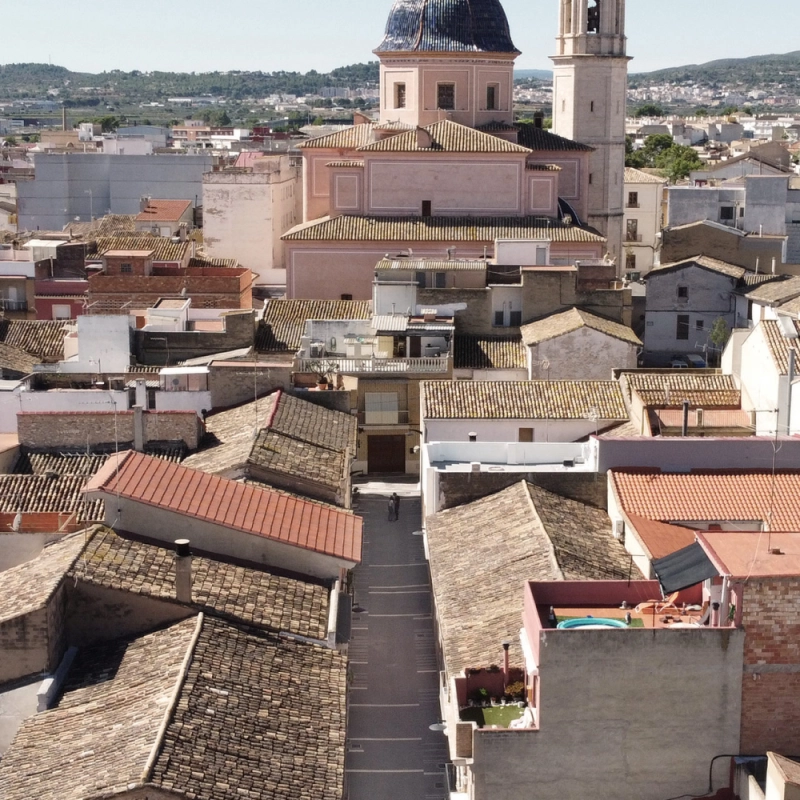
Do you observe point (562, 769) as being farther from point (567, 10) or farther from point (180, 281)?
point (567, 10)

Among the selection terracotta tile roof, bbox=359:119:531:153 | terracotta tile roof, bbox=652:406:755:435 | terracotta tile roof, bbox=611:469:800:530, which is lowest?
terracotta tile roof, bbox=611:469:800:530

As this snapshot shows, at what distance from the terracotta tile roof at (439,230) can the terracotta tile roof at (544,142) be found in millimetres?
3450

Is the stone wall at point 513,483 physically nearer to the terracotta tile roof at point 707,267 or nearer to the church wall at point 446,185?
the terracotta tile roof at point 707,267

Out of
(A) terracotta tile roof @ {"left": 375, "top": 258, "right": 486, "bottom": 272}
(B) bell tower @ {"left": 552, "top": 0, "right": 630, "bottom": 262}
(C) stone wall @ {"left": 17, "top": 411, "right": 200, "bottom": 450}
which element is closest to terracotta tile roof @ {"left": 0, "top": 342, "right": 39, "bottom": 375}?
(C) stone wall @ {"left": 17, "top": 411, "right": 200, "bottom": 450}

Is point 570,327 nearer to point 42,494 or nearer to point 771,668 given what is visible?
point 42,494

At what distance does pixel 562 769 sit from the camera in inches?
504

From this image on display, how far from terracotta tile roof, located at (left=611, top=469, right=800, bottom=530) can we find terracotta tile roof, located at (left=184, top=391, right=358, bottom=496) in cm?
384

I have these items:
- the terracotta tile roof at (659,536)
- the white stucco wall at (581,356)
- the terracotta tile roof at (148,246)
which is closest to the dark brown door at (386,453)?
the white stucco wall at (581,356)

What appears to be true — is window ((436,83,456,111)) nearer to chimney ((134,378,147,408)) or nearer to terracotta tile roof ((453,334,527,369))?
terracotta tile roof ((453,334,527,369))

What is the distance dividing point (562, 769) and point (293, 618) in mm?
3596

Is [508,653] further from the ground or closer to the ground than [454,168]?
closer to the ground

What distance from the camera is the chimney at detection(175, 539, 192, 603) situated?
14.5 meters

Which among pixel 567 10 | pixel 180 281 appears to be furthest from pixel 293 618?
pixel 567 10

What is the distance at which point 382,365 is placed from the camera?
2678cm
